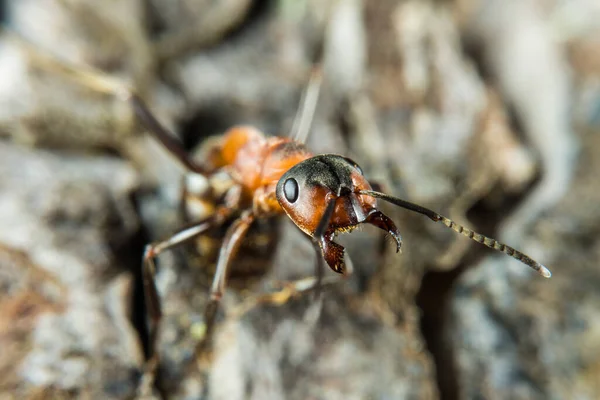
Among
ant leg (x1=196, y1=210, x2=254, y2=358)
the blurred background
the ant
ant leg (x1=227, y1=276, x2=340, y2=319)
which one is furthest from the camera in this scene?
ant leg (x1=227, y1=276, x2=340, y2=319)

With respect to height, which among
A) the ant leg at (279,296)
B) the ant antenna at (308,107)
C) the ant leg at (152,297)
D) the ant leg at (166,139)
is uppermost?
the ant antenna at (308,107)

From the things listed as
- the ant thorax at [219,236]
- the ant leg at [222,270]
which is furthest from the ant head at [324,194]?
the ant thorax at [219,236]

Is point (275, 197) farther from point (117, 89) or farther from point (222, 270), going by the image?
point (117, 89)

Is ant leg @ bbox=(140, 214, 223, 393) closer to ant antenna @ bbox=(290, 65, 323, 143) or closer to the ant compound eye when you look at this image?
the ant compound eye

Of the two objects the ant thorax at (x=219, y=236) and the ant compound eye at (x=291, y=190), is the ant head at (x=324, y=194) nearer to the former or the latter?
the ant compound eye at (x=291, y=190)

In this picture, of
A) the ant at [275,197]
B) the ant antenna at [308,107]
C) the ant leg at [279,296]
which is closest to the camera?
the ant at [275,197]

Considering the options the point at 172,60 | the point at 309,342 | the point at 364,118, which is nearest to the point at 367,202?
the point at 309,342

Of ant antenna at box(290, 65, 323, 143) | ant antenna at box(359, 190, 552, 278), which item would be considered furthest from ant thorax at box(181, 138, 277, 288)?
ant antenna at box(359, 190, 552, 278)
